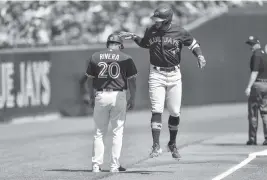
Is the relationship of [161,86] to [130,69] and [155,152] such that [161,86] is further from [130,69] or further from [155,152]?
[155,152]

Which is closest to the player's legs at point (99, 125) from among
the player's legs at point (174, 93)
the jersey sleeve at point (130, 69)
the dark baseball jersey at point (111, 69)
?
the dark baseball jersey at point (111, 69)

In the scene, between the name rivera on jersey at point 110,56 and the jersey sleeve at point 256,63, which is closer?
the name rivera on jersey at point 110,56

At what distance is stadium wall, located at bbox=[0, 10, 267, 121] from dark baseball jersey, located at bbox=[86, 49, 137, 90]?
12077mm

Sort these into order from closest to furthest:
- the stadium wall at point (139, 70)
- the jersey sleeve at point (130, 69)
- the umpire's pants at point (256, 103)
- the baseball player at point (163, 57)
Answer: the jersey sleeve at point (130, 69), the baseball player at point (163, 57), the umpire's pants at point (256, 103), the stadium wall at point (139, 70)

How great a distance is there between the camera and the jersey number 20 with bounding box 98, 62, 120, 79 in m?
11.9

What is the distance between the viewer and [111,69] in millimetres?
11938

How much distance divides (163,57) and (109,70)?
2.92 feet

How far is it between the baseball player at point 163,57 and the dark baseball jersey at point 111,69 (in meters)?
0.50

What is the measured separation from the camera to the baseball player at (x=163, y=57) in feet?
40.7

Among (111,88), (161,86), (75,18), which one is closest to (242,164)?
(161,86)

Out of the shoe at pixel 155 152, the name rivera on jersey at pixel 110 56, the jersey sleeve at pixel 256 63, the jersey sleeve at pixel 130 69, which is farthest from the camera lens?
the jersey sleeve at pixel 256 63

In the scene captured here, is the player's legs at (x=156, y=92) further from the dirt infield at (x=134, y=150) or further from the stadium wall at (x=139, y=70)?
the stadium wall at (x=139, y=70)

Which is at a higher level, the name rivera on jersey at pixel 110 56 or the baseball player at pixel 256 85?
the name rivera on jersey at pixel 110 56

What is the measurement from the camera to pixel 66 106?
82.8ft
